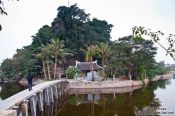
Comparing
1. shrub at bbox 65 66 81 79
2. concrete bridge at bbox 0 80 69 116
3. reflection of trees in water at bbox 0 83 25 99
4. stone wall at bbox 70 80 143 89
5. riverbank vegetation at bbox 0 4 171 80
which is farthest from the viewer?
shrub at bbox 65 66 81 79

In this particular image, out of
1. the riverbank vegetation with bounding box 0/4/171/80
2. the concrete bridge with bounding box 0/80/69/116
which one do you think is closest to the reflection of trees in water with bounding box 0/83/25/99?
the riverbank vegetation with bounding box 0/4/171/80

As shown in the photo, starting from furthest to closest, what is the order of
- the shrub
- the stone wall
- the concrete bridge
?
1. the shrub
2. the stone wall
3. the concrete bridge

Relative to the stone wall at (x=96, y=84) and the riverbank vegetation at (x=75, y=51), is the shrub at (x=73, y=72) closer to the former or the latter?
the riverbank vegetation at (x=75, y=51)

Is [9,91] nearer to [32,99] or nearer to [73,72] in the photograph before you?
[73,72]

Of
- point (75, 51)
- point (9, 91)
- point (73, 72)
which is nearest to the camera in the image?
point (9, 91)

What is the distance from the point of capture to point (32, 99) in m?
26.4

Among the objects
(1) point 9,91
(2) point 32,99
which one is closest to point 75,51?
(1) point 9,91

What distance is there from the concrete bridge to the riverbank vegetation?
9.56 m

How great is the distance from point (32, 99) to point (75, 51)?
4232cm

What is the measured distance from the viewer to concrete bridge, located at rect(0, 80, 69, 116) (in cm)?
1847

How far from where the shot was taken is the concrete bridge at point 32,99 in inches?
727

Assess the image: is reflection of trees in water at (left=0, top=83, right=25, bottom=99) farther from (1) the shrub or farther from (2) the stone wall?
(2) the stone wall

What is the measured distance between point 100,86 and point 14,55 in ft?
119

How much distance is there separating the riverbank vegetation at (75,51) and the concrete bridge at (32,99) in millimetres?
9559
